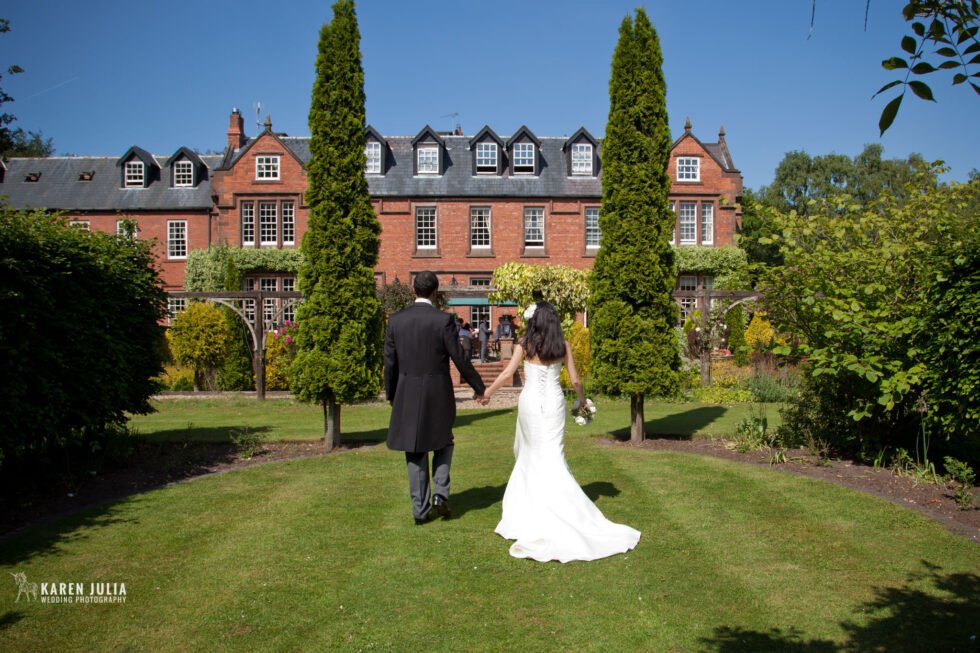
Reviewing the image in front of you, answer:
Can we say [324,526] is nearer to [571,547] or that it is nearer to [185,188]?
[571,547]

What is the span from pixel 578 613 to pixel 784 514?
3128 mm

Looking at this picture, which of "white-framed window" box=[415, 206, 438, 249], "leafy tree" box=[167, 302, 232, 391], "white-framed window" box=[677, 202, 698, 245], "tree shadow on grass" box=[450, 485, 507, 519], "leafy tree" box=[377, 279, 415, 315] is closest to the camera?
"tree shadow on grass" box=[450, 485, 507, 519]

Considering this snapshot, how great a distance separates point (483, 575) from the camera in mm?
5215

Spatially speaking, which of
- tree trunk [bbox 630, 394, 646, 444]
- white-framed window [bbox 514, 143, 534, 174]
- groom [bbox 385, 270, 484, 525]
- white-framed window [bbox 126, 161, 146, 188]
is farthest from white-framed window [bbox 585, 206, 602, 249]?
groom [bbox 385, 270, 484, 525]

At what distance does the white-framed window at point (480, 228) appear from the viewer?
33938 millimetres

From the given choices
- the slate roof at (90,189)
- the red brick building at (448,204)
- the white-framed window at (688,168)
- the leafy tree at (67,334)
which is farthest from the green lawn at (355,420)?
the slate roof at (90,189)

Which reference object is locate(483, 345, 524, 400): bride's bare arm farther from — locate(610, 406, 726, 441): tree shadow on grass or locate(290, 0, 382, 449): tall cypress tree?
locate(610, 406, 726, 441): tree shadow on grass

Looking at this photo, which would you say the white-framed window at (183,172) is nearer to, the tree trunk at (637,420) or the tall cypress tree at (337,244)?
the tall cypress tree at (337,244)

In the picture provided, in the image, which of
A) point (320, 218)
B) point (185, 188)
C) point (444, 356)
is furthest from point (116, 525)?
point (185, 188)

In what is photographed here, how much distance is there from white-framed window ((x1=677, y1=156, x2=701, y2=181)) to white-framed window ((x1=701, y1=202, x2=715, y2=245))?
1394 millimetres

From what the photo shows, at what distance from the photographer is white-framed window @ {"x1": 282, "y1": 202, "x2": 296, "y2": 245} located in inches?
1329

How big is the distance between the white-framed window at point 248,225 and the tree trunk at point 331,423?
24.6 m

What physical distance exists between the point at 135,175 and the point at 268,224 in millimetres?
8064

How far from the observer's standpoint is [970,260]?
6.88 m
